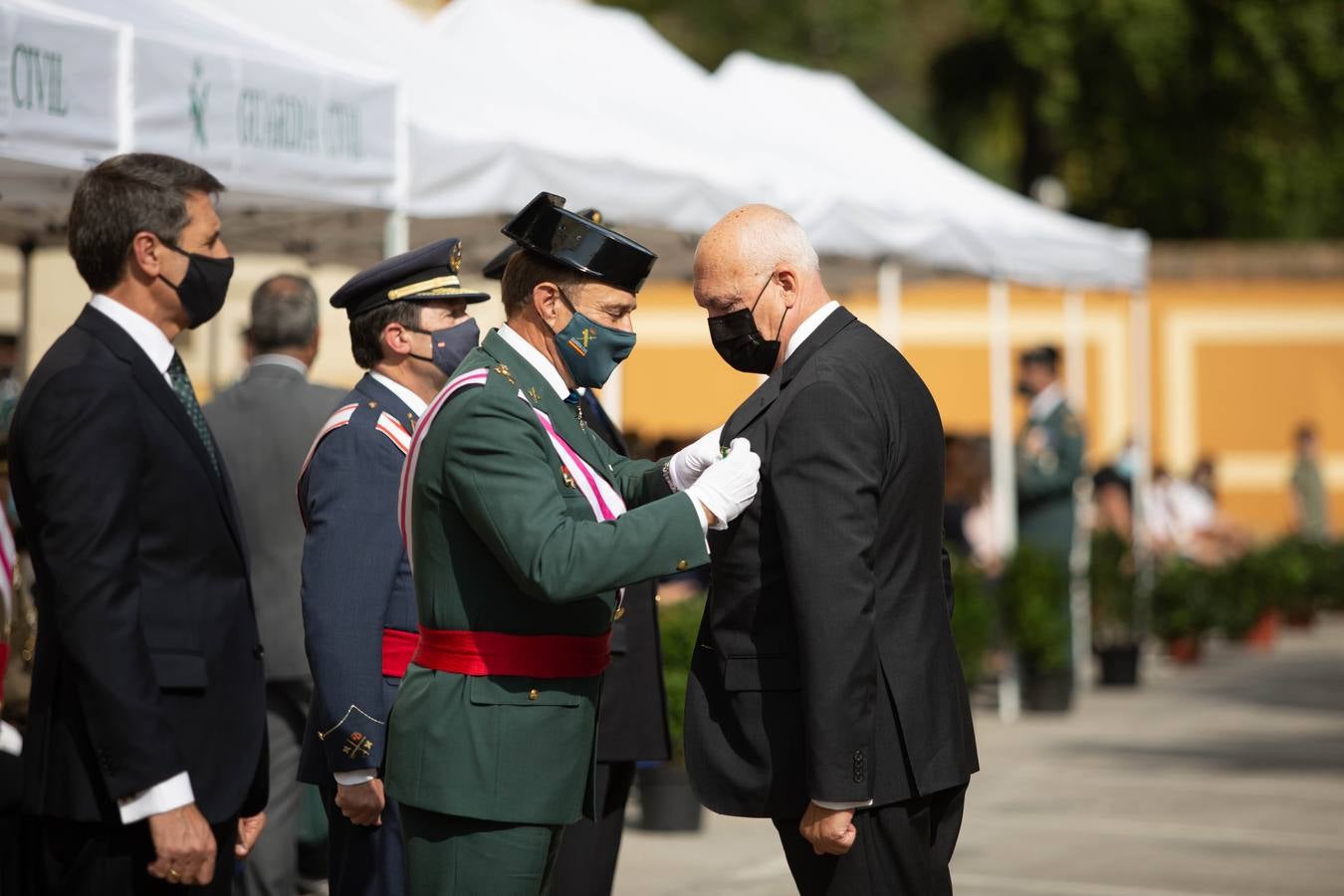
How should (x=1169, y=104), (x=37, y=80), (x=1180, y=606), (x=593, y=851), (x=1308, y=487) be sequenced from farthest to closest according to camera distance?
(x=1169, y=104) < (x=1308, y=487) < (x=1180, y=606) < (x=37, y=80) < (x=593, y=851)

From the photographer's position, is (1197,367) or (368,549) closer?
(368,549)

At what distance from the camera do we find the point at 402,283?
4.39 m

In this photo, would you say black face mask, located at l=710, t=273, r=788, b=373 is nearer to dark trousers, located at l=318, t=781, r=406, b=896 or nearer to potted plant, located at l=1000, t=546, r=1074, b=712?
dark trousers, located at l=318, t=781, r=406, b=896

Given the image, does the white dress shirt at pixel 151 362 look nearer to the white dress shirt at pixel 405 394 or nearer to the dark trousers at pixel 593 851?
the white dress shirt at pixel 405 394

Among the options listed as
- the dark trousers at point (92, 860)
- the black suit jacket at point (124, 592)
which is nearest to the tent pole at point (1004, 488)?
the black suit jacket at point (124, 592)

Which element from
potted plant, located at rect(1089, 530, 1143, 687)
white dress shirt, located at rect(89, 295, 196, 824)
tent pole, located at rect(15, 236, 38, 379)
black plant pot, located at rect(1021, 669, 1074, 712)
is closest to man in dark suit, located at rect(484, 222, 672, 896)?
white dress shirt, located at rect(89, 295, 196, 824)

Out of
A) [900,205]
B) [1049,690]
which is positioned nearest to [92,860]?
[900,205]

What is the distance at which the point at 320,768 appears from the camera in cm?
423

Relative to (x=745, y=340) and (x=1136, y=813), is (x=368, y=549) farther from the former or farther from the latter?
(x=1136, y=813)

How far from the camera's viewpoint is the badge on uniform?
393 centimetres

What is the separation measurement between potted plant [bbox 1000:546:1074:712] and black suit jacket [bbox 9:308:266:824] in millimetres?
8348

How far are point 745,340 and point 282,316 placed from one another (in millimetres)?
2239

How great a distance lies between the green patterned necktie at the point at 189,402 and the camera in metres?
3.45

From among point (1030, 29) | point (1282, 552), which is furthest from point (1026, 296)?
point (1282, 552)
